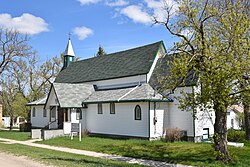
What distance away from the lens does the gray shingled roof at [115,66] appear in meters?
27.3

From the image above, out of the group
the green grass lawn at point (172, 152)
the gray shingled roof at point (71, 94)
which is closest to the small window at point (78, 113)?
the gray shingled roof at point (71, 94)

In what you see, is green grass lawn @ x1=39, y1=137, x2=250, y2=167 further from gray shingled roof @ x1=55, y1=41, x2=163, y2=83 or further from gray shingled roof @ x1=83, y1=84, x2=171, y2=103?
gray shingled roof @ x1=55, y1=41, x2=163, y2=83

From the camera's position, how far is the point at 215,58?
1247 cm

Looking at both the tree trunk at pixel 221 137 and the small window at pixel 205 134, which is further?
the small window at pixel 205 134

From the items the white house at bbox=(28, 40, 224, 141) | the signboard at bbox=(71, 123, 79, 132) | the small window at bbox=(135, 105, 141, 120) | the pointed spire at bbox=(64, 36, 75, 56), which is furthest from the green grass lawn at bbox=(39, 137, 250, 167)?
the pointed spire at bbox=(64, 36, 75, 56)

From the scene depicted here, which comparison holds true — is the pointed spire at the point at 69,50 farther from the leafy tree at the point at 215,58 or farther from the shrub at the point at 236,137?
the leafy tree at the point at 215,58

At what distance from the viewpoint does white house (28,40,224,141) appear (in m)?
22.7

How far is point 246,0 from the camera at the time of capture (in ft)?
67.4

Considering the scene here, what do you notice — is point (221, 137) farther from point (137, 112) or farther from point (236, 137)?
point (137, 112)

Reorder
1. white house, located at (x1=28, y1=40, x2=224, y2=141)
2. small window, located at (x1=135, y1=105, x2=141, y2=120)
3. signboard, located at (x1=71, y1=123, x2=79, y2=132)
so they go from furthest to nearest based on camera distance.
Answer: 1. signboard, located at (x1=71, y1=123, x2=79, y2=132)
2. small window, located at (x1=135, y1=105, x2=141, y2=120)
3. white house, located at (x1=28, y1=40, x2=224, y2=141)

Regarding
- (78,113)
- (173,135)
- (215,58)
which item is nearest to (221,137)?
(215,58)

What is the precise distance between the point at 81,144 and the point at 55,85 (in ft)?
32.4

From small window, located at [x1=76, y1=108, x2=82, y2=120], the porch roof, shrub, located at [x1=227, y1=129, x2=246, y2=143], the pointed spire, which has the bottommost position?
shrub, located at [x1=227, y1=129, x2=246, y2=143]

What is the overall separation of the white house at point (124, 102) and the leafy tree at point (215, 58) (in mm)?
5580
